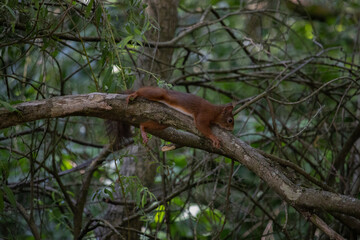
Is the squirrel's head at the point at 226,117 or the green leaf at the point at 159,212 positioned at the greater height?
the squirrel's head at the point at 226,117

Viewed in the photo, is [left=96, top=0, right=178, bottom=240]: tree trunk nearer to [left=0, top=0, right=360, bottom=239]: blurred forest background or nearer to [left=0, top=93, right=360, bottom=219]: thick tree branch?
[left=0, top=0, right=360, bottom=239]: blurred forest background

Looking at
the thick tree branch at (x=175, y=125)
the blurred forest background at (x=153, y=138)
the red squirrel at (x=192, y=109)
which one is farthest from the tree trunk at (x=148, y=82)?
the thick tree branch at (x=175, y=125)

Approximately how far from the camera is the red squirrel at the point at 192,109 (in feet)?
8.06

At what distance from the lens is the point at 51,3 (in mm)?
2777

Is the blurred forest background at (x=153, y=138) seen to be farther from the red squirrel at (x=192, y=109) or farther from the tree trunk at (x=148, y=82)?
the red squirrel at (x=192, y=109)

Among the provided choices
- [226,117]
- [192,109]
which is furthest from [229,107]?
[192,109]

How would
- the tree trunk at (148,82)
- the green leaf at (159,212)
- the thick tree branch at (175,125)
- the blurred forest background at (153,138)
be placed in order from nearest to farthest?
the thick tree branch at (175,125), the blurred forest background at (153,138), the green leaf at (159,212), the tree trunk at (148,82)

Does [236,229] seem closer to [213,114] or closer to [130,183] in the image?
[213,114]

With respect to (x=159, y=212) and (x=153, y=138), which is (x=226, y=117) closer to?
(x=153, y=138)

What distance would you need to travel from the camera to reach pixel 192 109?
2.93 m

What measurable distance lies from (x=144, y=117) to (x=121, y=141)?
92cm

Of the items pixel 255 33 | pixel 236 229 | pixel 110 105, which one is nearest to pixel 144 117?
pixel 110 105

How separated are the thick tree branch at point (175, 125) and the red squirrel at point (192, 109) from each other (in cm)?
5

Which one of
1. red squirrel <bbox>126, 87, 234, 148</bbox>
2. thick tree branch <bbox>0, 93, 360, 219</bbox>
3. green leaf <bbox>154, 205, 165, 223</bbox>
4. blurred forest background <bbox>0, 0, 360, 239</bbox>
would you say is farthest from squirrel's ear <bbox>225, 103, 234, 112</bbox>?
green leaf <bbox>154, 205, 165, 223</bbox>
